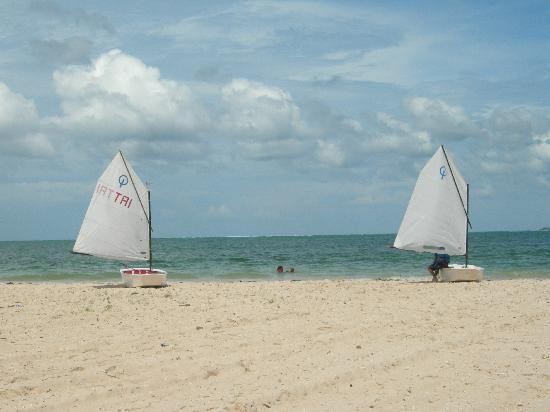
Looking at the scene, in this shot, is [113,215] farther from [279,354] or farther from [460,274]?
[279,354]

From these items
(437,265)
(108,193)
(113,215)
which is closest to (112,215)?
(113,215)

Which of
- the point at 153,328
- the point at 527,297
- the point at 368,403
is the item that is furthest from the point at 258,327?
the point at 527,297

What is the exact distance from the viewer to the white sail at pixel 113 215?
2088 cm

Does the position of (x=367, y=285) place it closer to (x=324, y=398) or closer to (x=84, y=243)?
(x=84, y=243)

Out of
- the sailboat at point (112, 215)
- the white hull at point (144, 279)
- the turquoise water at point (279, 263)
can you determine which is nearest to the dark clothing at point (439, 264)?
the turquoise water at point (279, 263)

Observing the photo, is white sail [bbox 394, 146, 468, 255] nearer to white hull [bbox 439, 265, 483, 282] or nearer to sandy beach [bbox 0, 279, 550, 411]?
white hull [bbox 439, 265, 483, 282]

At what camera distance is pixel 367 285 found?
19.7 meters

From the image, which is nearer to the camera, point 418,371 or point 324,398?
point 324,398

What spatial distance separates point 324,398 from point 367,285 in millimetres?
12751

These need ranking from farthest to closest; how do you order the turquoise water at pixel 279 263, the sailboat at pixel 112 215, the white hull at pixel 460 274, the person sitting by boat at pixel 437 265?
1. the turquoise water at pixel 279 263
2. the person sitting by boat at pixel 437 265
3. the sailboat at pixel 112 215
4. the white hull at pixel 460 274

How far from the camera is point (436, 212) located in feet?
71.7

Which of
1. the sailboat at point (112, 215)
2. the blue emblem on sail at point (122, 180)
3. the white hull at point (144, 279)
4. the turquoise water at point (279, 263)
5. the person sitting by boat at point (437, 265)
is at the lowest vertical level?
the turquoise water at point (279, 263)

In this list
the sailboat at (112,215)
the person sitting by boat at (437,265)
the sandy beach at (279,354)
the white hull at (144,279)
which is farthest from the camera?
the person sitting by boat at (437,265)

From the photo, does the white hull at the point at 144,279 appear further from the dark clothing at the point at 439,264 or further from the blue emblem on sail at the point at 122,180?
the dark clothing at the point at 439,264
